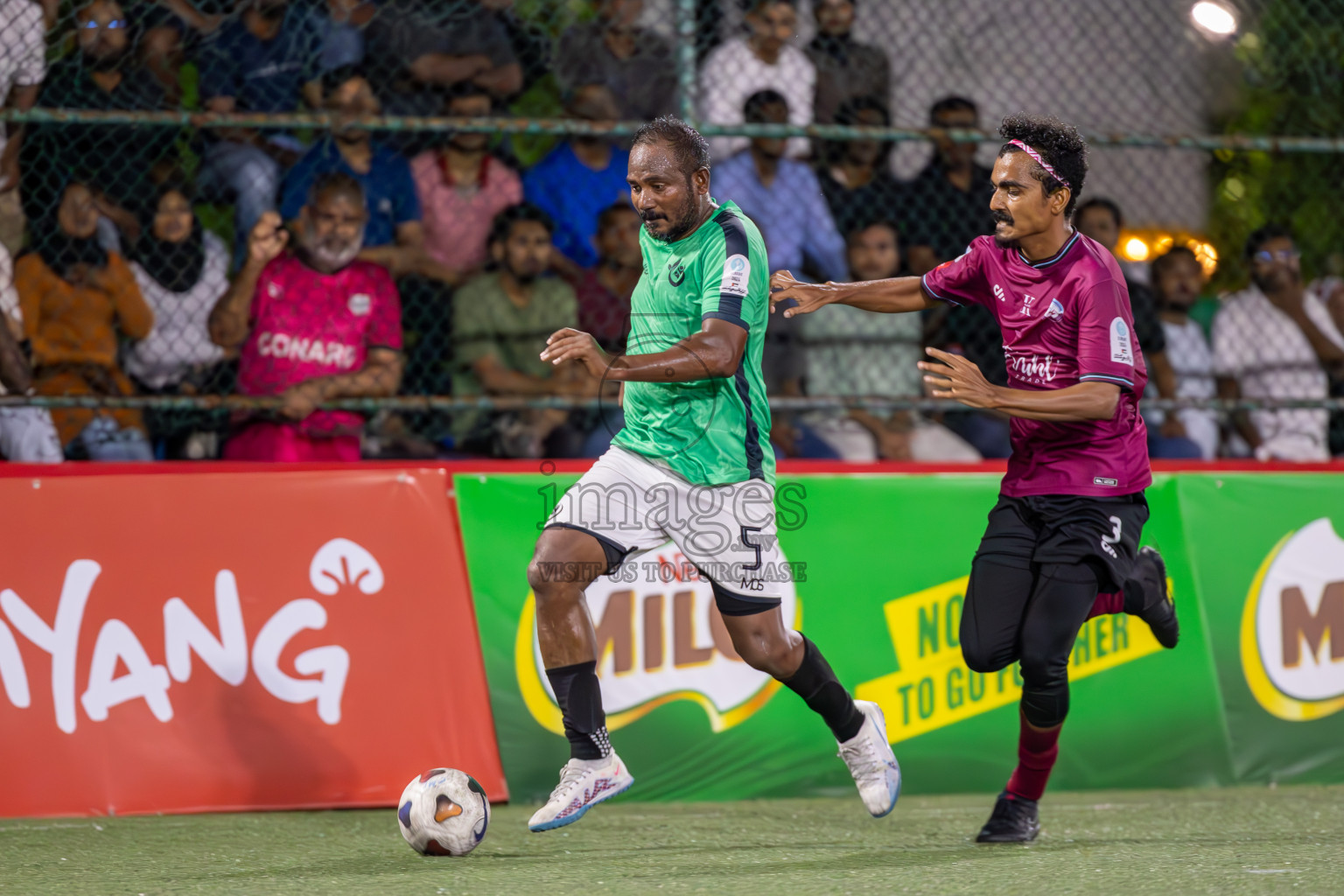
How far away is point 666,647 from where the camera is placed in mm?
5262

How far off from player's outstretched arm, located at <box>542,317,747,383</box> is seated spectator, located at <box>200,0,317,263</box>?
2.71m

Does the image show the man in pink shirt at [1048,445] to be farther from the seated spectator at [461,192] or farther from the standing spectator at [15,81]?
the standing spectator at [15,81]

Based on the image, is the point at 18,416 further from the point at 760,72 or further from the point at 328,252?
the point at 760,72

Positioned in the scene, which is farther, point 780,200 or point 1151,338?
point 1151,338

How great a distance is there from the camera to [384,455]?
6008 mm

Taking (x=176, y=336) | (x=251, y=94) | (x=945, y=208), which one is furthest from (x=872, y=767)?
(x=251, y=94)

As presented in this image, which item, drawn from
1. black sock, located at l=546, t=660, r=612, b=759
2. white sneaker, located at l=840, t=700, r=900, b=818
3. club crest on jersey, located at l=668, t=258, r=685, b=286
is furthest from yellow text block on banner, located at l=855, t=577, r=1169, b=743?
club crest on jersey, located at l=668, t=258, r=685, b=286

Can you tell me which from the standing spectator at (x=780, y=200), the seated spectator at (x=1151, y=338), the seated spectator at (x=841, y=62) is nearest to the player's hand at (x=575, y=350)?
the standing spectator at (x=780, y=200)

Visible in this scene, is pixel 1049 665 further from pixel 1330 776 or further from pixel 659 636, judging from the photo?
pixel 1330 776

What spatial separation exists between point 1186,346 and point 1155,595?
2.55 metres

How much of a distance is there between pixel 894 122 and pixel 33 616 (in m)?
4.39

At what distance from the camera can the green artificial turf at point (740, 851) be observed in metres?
3.57

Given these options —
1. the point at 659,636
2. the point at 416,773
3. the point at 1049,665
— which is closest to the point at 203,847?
the point at 416,773

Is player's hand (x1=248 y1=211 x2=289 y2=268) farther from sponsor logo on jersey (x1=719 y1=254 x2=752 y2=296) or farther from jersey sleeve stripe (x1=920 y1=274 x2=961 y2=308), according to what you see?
jersey sleeve stripe (x1=920 y1=274 x2=961 y2=308)
